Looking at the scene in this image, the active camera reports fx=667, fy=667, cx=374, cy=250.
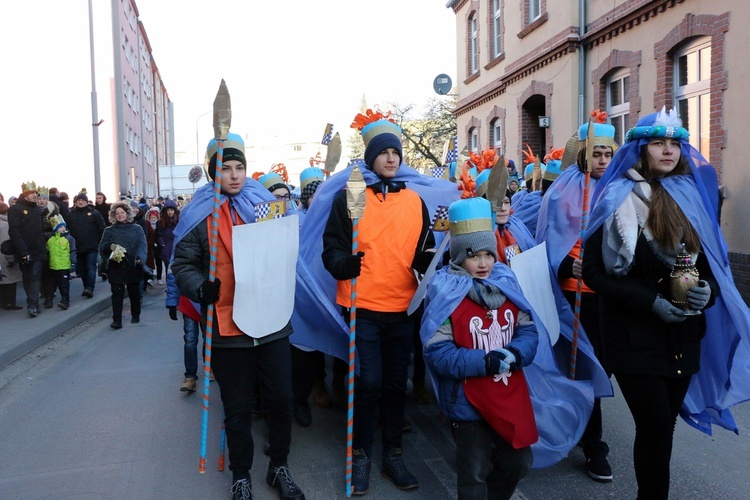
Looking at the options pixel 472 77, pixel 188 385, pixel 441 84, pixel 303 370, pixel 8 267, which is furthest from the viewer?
pixel 472 77

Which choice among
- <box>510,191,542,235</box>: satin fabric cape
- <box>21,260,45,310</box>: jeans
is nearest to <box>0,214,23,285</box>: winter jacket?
<box>21,260,45,310</box>: jeans

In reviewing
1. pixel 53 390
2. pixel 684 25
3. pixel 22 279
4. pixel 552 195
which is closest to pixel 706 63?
pixel 684 25

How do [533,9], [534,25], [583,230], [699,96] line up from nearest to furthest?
1. [583,230]
2. [699,96]
3. [534,25]
4. [533,9]

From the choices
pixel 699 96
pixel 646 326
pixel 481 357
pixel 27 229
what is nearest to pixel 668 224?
pixel 646 326

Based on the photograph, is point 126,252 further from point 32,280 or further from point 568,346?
point 568,346

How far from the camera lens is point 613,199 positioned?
3031 mm

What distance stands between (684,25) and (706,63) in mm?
660

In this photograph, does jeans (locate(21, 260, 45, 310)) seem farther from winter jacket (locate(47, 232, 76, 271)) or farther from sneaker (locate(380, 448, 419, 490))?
sneaker (locate(380, 448, 419, 490))

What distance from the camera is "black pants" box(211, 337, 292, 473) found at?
351 cm

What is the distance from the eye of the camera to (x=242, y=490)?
3.54m

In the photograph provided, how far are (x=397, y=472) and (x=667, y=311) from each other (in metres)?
1.81

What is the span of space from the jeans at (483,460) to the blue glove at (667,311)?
868mm

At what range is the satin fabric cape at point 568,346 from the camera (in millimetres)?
3773

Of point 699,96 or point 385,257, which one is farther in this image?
point 699,96
